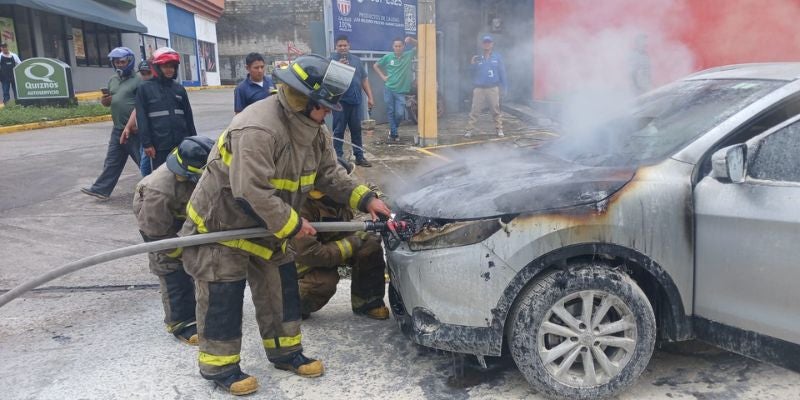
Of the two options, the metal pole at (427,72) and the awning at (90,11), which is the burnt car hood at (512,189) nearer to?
the metal pole at (427,72)

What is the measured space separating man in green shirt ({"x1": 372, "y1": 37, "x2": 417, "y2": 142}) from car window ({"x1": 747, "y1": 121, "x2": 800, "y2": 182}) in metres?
7.59

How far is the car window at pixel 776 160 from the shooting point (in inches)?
104

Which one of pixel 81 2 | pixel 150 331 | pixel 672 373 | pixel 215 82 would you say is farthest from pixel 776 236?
pixel 215 82

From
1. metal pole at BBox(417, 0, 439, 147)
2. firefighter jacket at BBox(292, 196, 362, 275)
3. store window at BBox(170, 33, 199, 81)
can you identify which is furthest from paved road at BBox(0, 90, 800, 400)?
store window at BBox(170, 33, 199, 81)

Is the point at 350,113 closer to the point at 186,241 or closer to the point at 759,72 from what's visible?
the point at 186,241

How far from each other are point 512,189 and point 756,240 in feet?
3.41

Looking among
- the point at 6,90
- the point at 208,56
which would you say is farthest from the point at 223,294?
the point at 208,56

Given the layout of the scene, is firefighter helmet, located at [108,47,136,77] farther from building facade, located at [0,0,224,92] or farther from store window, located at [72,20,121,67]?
store window, located at [72,20,121,67]

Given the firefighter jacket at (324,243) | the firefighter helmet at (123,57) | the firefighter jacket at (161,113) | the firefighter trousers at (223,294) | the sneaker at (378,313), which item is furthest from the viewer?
the firefighter helmet at (123,57)

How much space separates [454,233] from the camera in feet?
9.13

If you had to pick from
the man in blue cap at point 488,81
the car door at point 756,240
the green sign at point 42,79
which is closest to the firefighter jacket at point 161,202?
the car door at point 756,240

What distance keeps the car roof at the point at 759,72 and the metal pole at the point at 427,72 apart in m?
5.55

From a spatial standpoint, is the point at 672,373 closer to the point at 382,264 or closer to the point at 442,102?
the point at 382,264

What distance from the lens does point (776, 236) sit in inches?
100.0
